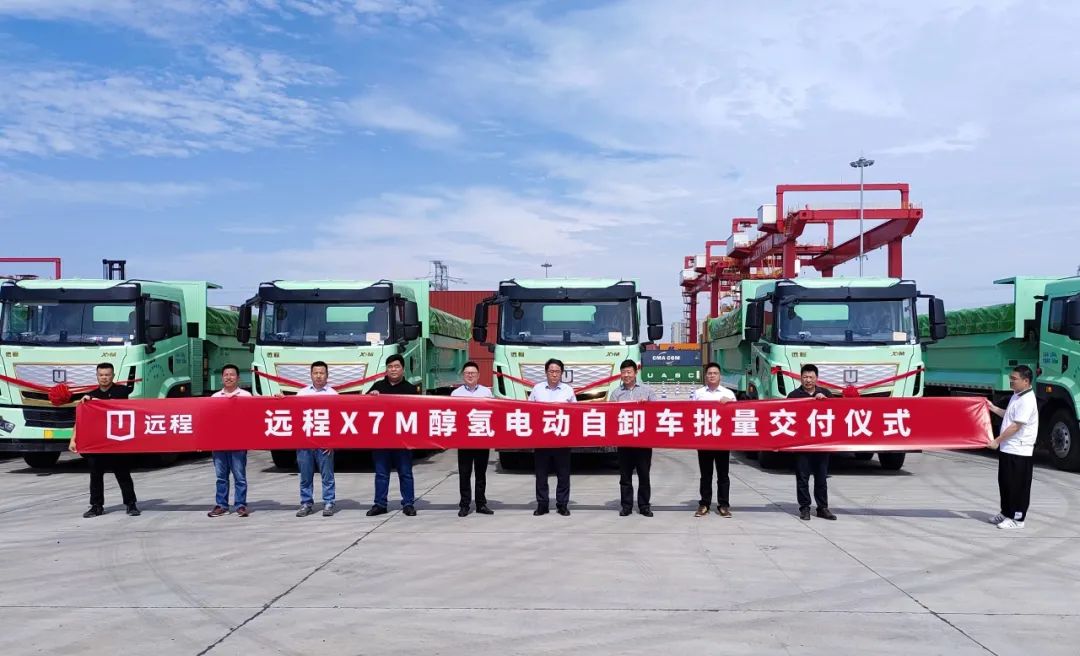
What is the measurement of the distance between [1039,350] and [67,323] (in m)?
16.0

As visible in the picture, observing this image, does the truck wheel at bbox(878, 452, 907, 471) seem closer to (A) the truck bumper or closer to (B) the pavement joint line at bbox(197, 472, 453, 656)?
(B) the pavement joint line at bbox(197, 472, 453, 656)

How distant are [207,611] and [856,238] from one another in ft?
156

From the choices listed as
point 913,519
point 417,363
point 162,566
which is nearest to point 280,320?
point 417,363

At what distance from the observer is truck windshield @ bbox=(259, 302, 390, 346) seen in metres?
14.1

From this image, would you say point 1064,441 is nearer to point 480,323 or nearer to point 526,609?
point 480,323

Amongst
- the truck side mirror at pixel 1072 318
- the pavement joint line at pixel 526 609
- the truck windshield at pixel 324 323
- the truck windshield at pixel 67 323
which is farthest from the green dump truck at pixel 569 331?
the pavement joint line at pixel 526 609

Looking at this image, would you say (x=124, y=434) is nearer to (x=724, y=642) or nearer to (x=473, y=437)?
(x=473, y=437)

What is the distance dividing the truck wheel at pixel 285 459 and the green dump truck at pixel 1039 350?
10.6 metres

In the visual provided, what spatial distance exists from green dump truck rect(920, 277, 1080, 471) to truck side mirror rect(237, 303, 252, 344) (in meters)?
10.8

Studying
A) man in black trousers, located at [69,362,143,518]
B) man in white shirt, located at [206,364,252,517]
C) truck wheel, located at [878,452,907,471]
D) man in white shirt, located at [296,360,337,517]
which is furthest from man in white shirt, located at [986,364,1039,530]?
man in black trousers, located at [69,362,143,518]

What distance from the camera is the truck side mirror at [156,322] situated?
14.3 metres

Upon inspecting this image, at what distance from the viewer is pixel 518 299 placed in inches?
562

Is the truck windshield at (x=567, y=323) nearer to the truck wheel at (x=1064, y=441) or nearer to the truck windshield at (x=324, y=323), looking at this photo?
the truck windshield at (x=324, y=323)

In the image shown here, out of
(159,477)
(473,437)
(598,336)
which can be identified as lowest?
(159,477)
